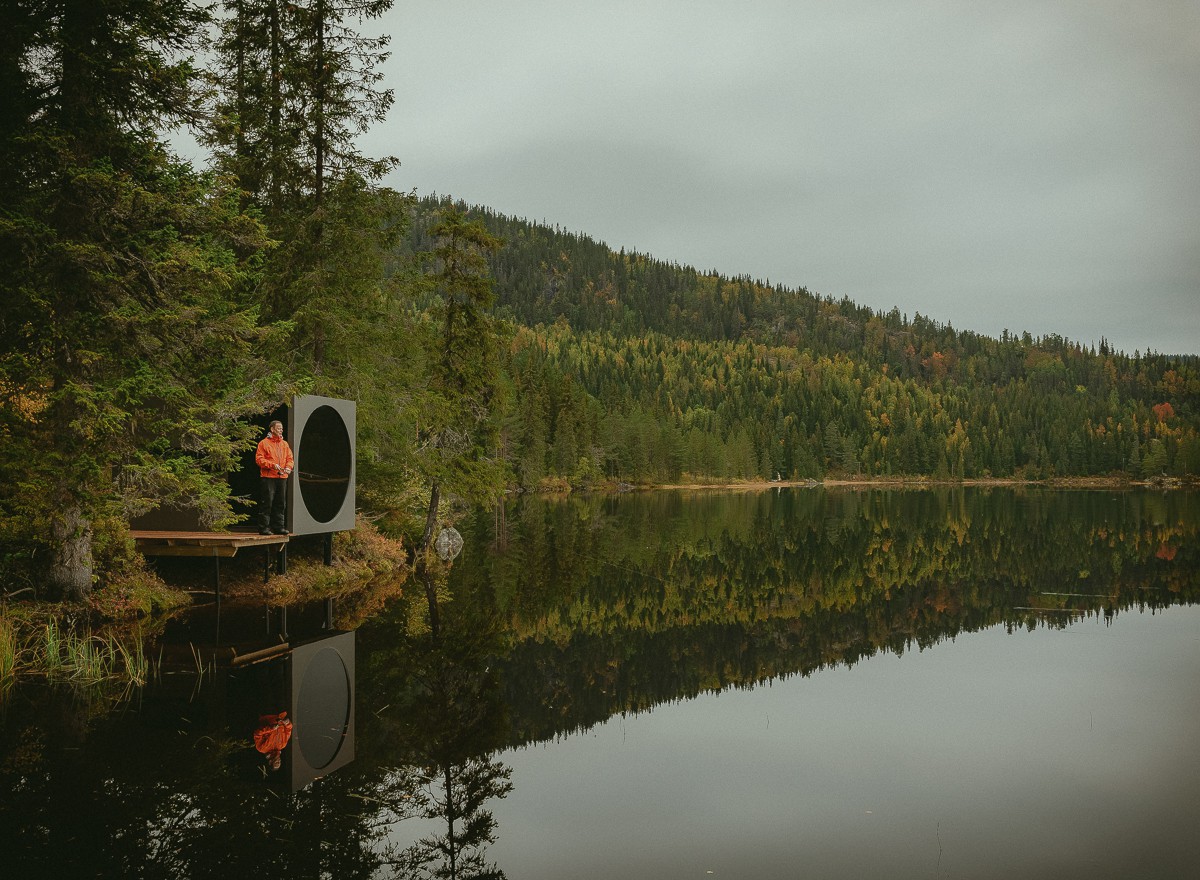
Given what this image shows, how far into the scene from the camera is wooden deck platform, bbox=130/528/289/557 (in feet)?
46.9

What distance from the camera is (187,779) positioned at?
22.3 feet

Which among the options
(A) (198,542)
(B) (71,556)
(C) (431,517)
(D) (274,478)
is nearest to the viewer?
(B) (71,556)

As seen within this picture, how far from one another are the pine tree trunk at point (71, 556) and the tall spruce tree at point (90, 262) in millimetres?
21

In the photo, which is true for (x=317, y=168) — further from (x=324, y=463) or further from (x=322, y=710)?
(x=322, y=710)

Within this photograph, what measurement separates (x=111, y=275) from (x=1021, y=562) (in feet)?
81.2

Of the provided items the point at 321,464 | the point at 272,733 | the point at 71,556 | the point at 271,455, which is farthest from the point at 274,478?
the point at 272,733

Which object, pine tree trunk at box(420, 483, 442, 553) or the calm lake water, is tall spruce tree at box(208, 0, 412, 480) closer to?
pine tree trunk at box(420, 483, 442, 553)

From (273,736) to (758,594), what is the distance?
41.9ft

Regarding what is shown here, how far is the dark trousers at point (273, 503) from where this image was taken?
15.0 meters

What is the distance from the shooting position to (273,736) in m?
7.88

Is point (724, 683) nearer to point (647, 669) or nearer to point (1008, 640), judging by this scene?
point (647, 669)

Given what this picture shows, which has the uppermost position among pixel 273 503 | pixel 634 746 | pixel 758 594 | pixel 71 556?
pixel 273 503

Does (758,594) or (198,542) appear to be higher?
(198,542)

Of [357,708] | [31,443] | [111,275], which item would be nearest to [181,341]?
[111,275]
